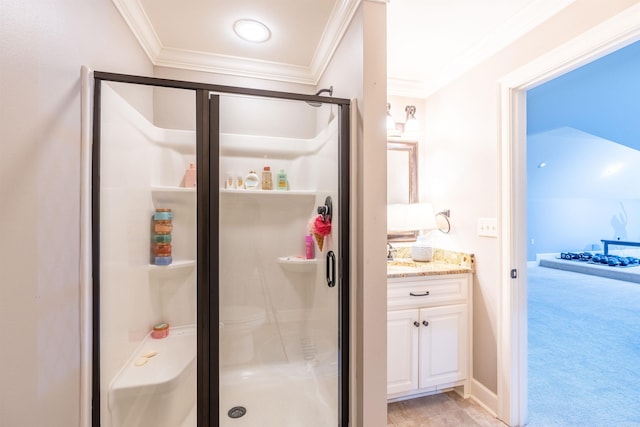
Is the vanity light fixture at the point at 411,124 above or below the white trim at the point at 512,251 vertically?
above

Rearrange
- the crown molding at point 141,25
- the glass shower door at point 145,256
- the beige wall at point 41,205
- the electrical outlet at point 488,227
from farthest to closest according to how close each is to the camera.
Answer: the electrical outlet at point 488,227
the crown molding at point 141,25
the glass shower door at point 145,256
the beige wall at point 41,205

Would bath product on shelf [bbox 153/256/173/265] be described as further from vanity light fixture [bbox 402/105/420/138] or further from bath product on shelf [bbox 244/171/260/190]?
vanity light fixture [bbox 402/105/420/138]

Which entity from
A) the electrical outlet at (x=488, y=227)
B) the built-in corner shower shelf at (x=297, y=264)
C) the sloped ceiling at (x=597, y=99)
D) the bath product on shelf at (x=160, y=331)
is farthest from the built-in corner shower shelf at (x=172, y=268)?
the sloped ceiling at (x=597, y=99)

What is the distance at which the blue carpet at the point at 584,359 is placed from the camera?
1731 millimetres

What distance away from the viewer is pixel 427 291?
186cm

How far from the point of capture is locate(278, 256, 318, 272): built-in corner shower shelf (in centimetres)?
180

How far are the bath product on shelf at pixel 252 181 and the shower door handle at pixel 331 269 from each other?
66 cm

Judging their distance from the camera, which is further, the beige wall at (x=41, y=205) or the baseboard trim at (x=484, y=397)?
the baseboard trim at (x=484, y=397)

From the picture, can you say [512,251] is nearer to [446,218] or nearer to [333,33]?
[446,218]

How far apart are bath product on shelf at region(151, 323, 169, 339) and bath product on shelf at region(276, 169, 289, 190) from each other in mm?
1160

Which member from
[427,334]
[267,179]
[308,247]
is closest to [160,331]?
[308,247]

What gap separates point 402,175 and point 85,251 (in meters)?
2.24

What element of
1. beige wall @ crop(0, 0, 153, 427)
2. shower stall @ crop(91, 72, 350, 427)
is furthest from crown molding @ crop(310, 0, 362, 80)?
beige wall @ crop(0, 0, 153, 427)

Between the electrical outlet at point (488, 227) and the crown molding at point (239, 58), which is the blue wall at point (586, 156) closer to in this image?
the electrical outlet at point (488, 227)
